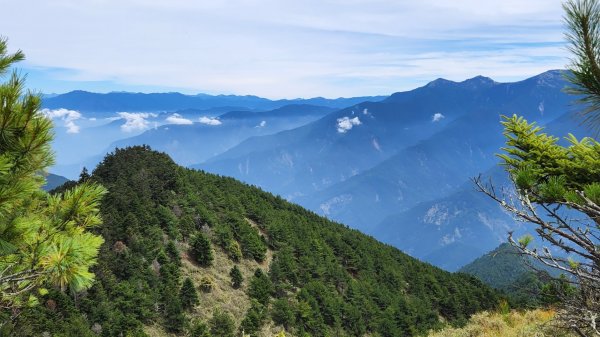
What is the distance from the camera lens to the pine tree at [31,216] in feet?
17.4

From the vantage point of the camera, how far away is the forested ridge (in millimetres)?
21062

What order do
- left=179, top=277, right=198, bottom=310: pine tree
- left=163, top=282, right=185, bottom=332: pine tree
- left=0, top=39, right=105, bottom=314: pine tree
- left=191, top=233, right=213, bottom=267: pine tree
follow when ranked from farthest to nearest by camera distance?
left=191, top=233, right=213, bottom=267: pine tree → left=179, top=277, right=198, bottom=310: pine tree → left=163, top=282, right=185, bottom=332: pine tree → left=0, top=39, right=105, bottom=314: pine tree

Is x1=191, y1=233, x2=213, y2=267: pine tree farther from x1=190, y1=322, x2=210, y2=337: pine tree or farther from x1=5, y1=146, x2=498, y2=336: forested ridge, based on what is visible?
x1=190, y1=322, x2=210, y2=337: pine tree

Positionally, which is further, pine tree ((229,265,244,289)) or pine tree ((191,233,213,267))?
pine tree ((191,233,213,267))

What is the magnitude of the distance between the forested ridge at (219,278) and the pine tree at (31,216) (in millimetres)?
9501

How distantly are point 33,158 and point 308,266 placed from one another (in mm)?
34267

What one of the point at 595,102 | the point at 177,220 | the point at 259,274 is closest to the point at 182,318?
the point at 259,274

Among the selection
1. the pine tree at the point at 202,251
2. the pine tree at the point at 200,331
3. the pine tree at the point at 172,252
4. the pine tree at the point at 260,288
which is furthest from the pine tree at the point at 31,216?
the pine tree at the point at 202,251

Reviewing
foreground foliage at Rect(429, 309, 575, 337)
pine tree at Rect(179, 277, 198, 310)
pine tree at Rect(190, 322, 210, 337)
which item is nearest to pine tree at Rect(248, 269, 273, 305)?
pine tree at Rect(179, 277, 198, 310)

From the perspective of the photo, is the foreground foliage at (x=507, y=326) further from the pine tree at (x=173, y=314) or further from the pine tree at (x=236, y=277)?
the pine tree at (x=236, y=277)

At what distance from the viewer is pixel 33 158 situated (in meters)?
5.92

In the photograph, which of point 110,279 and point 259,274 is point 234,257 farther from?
point 110,279

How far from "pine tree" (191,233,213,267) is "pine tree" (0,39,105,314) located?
23.8 meters

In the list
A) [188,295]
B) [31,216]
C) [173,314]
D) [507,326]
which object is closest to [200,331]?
[173,314]
